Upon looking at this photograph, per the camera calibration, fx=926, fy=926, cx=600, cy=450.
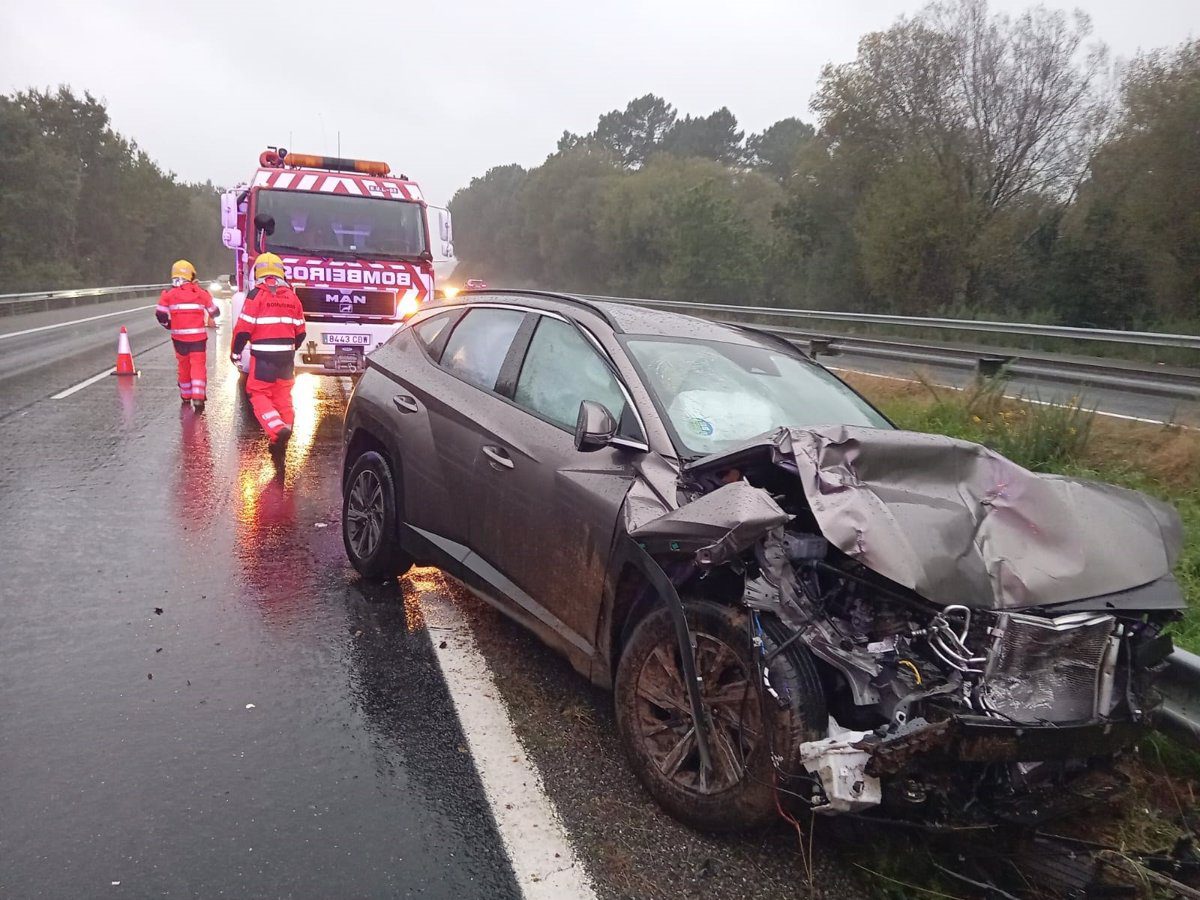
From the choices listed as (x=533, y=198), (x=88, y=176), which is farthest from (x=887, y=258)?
(x=88, y=176)

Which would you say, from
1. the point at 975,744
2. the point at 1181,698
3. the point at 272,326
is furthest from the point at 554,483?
the point at 272,326

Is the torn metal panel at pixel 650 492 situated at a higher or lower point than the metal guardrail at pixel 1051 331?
lower

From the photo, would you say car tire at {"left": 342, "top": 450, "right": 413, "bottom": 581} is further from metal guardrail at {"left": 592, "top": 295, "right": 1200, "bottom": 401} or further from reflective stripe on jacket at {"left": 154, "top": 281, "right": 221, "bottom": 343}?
reflective stripe on jacket at {"left": 154, "top": 281, "right": 221, "bottom": 343}

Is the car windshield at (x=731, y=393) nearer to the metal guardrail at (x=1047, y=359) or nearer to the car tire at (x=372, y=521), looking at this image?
the metal guardrail at (x=1047, y=359)

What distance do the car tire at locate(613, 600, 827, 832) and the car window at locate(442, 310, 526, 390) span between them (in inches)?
73.1

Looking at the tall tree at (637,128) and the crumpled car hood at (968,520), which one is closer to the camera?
the crumpled car hood at (968,520)

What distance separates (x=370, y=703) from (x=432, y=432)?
1440mm

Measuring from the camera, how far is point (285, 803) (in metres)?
3.13

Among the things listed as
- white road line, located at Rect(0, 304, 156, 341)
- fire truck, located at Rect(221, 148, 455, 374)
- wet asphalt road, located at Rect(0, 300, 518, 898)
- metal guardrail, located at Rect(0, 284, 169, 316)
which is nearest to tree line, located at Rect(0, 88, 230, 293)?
metal guardrail, located at Rect(0, 284, 169, 316)

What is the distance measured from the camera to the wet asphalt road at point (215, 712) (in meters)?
2.82

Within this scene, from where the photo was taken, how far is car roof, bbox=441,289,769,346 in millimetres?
4285

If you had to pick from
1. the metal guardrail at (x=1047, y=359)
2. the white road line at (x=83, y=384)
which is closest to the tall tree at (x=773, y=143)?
A: the metal guardrail at (x=1047, y=359)

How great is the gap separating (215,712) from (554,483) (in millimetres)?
1650

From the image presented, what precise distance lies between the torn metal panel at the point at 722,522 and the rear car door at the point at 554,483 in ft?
1.36
